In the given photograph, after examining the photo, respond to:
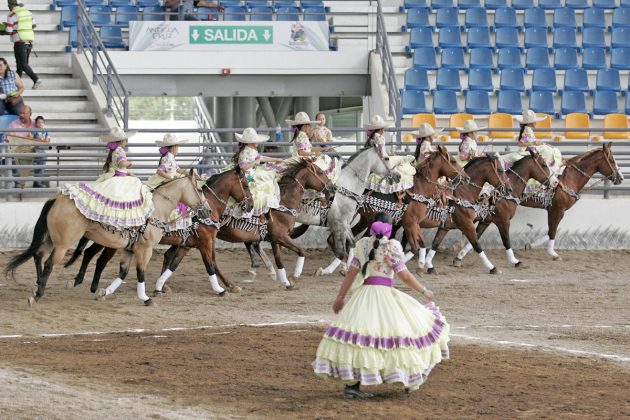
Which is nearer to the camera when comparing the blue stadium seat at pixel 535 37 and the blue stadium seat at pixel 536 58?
the blue stadium seat at pixel 536 58

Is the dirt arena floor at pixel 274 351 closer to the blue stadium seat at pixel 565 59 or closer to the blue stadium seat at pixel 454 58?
the blue stadium seat at pixel 454 58

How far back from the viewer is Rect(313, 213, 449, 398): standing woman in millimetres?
10523

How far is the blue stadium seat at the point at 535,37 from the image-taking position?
30.0m

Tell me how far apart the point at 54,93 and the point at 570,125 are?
35.5ft

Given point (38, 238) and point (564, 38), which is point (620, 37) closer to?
point (564, 38)

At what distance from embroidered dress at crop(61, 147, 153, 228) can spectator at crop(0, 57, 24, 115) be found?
874 centimetres

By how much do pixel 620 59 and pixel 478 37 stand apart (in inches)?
132

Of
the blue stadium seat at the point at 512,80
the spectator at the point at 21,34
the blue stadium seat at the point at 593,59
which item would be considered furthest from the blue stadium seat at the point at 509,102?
the spectator at the point at 21,34

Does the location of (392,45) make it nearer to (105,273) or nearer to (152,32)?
(152,32)

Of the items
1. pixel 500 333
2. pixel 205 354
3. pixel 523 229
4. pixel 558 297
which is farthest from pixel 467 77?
pixel 205 354

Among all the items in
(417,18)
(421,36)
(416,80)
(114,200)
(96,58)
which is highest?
(417,18)

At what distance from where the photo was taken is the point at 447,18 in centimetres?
3023

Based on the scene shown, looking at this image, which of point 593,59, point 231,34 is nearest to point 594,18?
point 593,59

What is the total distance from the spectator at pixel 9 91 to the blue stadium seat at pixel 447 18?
10.2 metres
